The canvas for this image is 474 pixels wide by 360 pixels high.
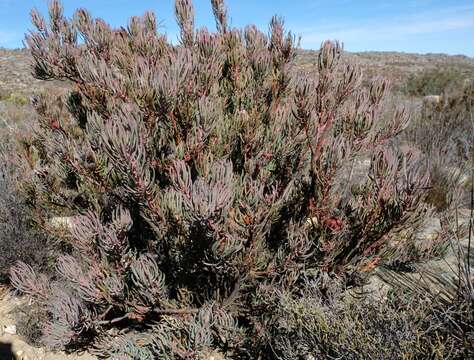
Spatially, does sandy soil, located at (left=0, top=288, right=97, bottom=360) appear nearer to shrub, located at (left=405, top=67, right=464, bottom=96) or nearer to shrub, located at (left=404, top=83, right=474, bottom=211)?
shrub, located at (left=404, top=83, right=474, bottom=211)

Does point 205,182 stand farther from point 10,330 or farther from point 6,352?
point 10,330

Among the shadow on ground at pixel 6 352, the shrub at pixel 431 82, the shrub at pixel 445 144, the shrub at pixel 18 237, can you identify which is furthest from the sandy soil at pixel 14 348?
the shrub at pixel 431 82

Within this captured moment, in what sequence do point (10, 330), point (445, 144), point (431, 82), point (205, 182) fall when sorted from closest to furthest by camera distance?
point (205, 182) → point (10, 330) → point (445, 144) → point (431, 82)

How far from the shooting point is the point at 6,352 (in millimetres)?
3340

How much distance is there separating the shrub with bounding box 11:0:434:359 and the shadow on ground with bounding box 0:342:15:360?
816mm

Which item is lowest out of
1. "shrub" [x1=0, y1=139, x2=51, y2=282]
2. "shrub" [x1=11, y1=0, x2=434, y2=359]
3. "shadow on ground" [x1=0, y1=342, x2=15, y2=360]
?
"shadow on ground" [x1=0, y1=342, x2=15, y2=360]

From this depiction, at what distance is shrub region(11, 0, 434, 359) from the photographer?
2309 millimetres

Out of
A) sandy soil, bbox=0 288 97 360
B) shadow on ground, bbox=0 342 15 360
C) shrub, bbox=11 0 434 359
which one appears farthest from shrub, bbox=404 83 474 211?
shadow on ground, bbox=0 342 15 360

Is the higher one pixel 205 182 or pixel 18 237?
pixel 205 182

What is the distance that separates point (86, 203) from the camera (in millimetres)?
3373

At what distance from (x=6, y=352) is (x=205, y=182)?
102 inches

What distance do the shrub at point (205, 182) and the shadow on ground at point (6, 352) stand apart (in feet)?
2.68

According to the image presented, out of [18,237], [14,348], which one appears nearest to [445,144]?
[18,237]

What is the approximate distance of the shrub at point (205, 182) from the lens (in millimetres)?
2309
